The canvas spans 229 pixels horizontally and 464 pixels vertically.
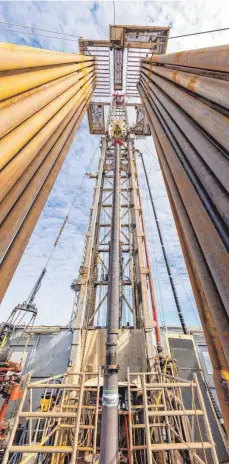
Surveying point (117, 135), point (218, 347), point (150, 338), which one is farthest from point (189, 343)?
point (117, 135)

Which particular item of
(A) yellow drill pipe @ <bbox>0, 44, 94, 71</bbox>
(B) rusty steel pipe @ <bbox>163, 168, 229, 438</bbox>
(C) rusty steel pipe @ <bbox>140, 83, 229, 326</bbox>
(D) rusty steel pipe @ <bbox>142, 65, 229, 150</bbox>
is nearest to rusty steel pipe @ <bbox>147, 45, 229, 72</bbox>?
(D) rusty steel pipe @ <bbox>142, 65, 229, 150</bbox>

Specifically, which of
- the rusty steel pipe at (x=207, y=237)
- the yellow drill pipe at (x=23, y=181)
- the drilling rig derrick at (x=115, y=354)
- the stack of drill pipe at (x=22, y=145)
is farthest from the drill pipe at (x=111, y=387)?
the yellow drill pipe at (x=23, y=181)

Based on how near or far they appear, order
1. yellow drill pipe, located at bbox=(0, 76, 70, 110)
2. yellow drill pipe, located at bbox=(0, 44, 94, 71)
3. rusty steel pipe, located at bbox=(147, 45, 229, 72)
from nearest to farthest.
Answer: rusty steel pipe, located at bbox=(147, 45, 229, 72)
yellow drill pipe, located at bbox=(0, 44, 94, 71)
yellow drill pipe, located at bbox=(0, 76, 70, 110)

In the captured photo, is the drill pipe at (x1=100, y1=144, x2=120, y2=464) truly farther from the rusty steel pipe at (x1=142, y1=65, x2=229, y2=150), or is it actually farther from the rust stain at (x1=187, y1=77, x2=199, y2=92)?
the rust stain at (x1=187, y1=77, x2=199, y2=92)

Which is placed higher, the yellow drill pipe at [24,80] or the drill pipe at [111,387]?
the yellow drill pipe at [24,80]

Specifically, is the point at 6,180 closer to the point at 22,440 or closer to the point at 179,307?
the point at 22,440

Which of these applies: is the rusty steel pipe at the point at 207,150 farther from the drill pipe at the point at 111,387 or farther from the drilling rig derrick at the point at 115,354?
the drill pipe at the point at 111,387

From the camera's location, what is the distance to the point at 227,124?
6.07ft

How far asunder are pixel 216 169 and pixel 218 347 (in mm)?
1744

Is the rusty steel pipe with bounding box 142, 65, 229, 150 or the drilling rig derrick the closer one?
the rusty steel pipe with bounding box 142, 65, 229, 150

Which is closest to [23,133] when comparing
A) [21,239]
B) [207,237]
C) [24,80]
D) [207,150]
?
[24,80]

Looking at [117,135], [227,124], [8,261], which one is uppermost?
[117,135]

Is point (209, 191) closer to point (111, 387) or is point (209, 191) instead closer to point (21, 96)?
point (21, 96)

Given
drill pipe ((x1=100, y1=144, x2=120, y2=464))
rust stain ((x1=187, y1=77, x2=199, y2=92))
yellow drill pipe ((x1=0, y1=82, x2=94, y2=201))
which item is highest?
rust stain ((x1=187, y1=77, x2=199, y2=92))
